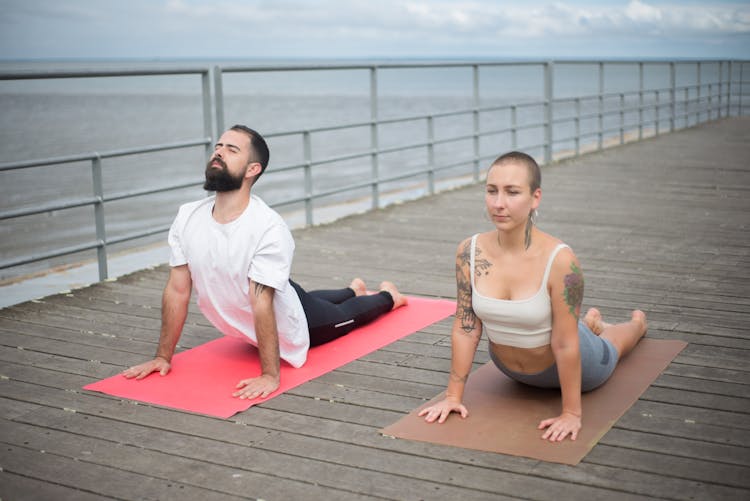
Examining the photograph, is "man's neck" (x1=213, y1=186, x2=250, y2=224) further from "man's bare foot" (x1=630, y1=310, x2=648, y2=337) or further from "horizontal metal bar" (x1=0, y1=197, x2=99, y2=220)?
"man's bare foot" (x1=630, y1=310, x2=648, y2=337)

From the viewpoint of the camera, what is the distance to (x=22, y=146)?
26.6 metres

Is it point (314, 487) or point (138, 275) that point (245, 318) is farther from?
point (138, 275)

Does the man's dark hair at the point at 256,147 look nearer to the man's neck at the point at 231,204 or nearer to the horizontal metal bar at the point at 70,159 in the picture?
the man's neck at the point at 231,204

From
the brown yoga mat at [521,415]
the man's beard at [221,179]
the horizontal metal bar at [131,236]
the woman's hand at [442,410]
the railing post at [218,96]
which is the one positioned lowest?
the brown yoga mat at [521,415]

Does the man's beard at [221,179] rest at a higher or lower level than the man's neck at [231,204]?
higher

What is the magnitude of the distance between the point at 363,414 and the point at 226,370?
77 cm

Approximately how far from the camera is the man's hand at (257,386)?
3.49m

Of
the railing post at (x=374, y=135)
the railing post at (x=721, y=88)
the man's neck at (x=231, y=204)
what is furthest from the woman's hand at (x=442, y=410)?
the railing post at (x=721, y=88)

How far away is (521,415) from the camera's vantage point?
3.26m

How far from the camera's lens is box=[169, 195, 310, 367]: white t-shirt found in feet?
11.8

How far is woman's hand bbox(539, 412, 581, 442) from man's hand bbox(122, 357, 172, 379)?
158 cm

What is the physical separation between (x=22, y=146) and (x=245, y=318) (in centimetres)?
2498

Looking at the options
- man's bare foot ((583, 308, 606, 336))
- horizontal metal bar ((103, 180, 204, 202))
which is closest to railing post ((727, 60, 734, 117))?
horizontal metal bar ((103, 180, 204, 202))

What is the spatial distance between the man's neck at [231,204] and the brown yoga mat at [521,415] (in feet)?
3.48
